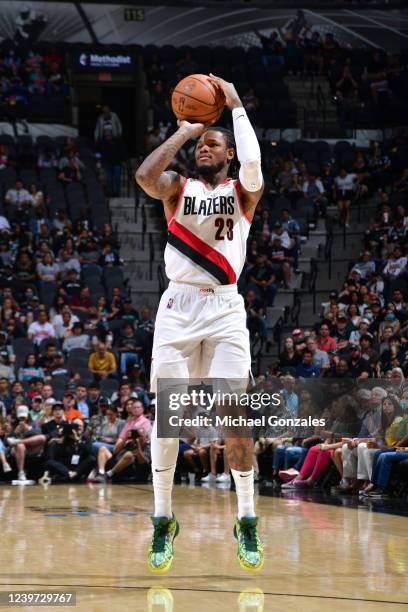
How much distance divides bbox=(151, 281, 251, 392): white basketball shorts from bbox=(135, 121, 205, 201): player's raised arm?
0.60 meters

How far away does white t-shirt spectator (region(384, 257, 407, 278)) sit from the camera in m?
18.8

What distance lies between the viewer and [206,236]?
6.49m

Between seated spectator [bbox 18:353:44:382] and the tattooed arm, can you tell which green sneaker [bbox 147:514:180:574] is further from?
seated spectator [bbox 18:353:44:382]

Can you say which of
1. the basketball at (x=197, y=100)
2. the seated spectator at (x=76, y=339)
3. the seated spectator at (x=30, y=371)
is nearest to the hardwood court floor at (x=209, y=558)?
the basketball at (x=197, y=100)

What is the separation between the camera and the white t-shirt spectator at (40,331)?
18625 millimetres

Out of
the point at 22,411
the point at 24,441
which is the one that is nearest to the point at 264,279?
the point at 22,411

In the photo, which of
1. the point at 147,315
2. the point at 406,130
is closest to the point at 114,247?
the point at 147,315

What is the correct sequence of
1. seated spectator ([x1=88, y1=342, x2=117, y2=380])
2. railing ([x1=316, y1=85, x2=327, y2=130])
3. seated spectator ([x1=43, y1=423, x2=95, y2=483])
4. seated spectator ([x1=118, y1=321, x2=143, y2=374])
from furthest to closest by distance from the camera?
1. railing ([x1=316, y1=85, x2=327, y2=130])
2. seated spectator ([x1=118, y1=321, x2=143, y2=374])
3. seated spectator ([x1=88, y1=342, x2=117, y2=380])
4. seated spectator ([x1=43, y1=423, x2=95, y2=483])

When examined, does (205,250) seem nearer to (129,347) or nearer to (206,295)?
(206,295)

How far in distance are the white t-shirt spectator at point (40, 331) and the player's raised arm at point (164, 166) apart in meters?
12.4

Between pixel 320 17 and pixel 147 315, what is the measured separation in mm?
12391

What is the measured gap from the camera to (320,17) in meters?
28.2

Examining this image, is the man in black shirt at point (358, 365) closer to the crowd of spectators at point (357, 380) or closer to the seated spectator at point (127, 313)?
the crowd of spectators at point (357, 380)

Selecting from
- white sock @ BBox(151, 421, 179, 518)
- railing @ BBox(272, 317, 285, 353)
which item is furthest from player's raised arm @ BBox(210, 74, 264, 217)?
railing @ BBox(272, 317, 285, 353)
